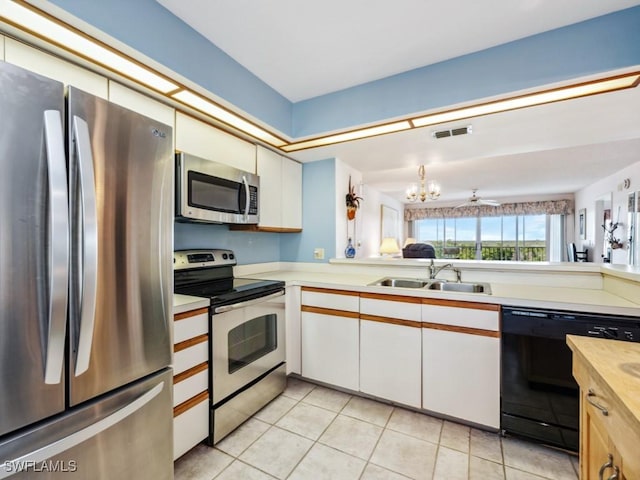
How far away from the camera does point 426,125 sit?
6.93ft

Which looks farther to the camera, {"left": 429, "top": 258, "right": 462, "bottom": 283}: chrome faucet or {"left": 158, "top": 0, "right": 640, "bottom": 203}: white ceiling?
{"left": 429, "top": 258, "right": 462, "bottom": 283}: chrome faucet

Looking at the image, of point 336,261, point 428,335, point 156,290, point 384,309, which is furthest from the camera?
point 336,261

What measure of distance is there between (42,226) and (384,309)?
6.00 ft

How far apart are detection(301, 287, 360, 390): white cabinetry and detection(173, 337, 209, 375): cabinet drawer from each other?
0.91 metres

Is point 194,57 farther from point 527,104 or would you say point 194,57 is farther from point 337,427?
point 337,427

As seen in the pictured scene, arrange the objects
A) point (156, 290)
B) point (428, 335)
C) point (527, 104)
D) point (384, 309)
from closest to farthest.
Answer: point (156, 290), point (527, 104), point (428, 335), point (384, 309)

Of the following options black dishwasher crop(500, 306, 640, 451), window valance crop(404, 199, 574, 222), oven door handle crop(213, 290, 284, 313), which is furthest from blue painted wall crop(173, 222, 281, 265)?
window valance crop(404, 199, 574, 222)

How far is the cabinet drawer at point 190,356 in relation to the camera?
1.48m

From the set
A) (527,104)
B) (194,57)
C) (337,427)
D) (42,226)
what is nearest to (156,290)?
(42,226)

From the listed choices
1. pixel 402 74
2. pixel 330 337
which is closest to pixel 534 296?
pixel 330 337

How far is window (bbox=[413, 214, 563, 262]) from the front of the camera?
24.9 ft

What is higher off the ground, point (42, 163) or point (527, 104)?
point (527, 104)

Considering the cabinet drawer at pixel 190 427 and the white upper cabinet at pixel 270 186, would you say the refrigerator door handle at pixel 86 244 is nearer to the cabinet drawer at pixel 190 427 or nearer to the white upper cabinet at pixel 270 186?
the cabinet drawer at pixel 190 427

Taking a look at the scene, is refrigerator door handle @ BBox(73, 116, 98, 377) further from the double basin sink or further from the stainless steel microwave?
the double basin sink
